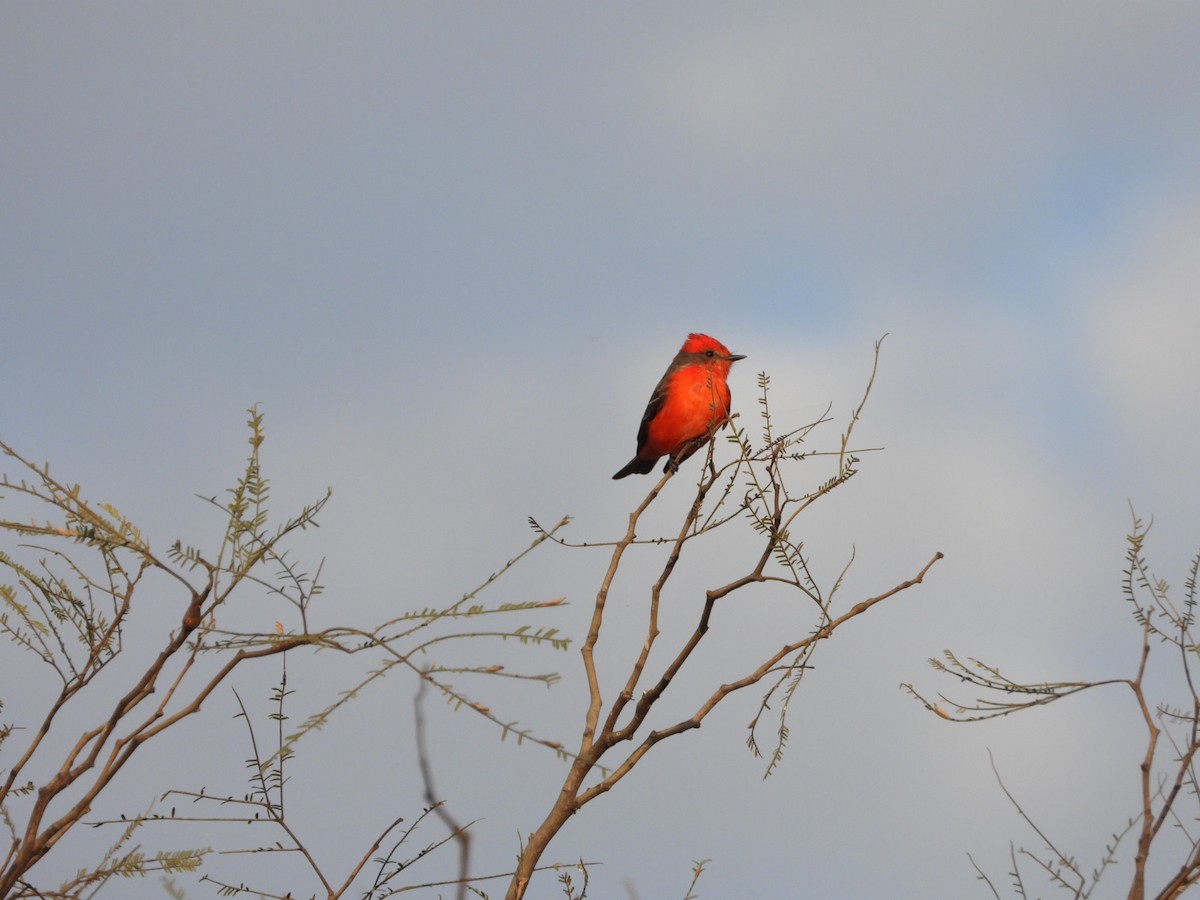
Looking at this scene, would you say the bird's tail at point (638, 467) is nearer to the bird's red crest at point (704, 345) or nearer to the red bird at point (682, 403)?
the red bird at point (682, 403)

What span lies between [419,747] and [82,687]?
0.77 m

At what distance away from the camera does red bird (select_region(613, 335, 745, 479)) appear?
8062 millimetres

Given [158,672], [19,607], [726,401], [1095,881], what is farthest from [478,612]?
[726,401]

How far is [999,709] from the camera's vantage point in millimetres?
3561

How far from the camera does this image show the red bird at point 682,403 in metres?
8.06

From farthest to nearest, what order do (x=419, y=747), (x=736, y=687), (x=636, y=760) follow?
(x=736, y=687) → (x=636, y=760) → (x=419, y=747)

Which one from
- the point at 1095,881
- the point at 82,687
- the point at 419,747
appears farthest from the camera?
the point at 1095,881

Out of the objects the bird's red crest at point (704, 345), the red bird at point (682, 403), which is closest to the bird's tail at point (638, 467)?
the red bird at point (682, 403)

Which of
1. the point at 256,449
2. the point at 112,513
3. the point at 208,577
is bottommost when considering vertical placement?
the point at 208,577

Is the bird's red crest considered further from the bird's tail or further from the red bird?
the bird's tail

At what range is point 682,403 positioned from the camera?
Answer: 8.36 meters

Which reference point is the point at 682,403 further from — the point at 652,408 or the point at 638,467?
the point at 638,467

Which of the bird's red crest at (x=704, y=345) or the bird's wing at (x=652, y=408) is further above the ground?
the bird's red crest at (x=704, y=345)

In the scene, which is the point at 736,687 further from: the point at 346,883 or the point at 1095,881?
the point at 1095,881
